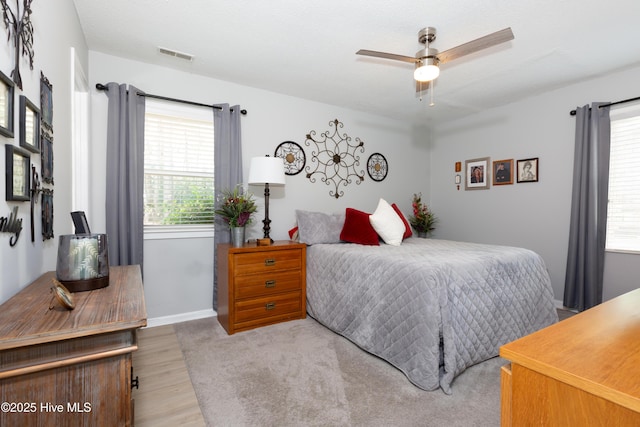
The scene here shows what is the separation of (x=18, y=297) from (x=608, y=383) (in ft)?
5.39

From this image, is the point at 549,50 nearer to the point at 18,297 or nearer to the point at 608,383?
the point at 608,383

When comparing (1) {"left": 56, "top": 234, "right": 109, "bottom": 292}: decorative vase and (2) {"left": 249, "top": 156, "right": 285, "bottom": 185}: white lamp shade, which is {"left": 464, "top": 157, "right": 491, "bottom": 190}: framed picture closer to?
(2) {"left": 249, "top": 156, "right": 285, "bottom": 185}: white lamp shade

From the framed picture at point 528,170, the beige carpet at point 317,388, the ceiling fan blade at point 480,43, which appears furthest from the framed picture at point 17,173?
the framed picture at point 528,170

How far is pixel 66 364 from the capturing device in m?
0.81

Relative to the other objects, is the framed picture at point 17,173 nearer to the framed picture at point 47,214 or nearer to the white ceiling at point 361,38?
the framed picture at point 47,214

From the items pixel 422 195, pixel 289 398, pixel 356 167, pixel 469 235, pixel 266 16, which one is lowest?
pixel 289 398

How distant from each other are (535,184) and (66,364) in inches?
171

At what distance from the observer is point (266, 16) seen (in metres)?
2.14

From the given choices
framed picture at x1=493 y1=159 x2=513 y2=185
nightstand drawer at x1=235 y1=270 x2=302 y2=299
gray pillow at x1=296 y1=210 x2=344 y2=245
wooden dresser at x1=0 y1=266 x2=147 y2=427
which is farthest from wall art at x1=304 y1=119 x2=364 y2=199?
wooden dresser at x1=0 y1=266 x2=147 y2=427

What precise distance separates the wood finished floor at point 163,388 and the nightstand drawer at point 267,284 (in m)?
0.66

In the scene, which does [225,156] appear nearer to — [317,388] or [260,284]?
[260,284]

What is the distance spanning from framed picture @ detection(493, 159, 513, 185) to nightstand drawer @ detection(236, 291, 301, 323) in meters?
2.96

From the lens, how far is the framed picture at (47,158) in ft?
4.68

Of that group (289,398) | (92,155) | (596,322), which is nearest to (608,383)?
(596,322)
